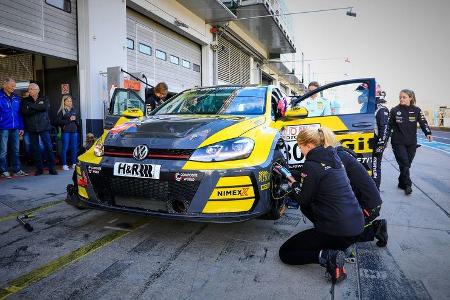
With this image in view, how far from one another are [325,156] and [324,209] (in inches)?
15.2

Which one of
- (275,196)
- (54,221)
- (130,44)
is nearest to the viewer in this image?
(275,196)

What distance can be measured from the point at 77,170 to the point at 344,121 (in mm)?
3043

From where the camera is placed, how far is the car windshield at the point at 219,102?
3922 millimetres

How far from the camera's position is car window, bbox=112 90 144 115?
291 inches

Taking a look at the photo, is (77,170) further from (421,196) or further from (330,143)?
(421,196)

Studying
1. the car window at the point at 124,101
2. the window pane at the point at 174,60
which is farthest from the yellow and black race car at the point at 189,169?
the window pane at the point at 174,60

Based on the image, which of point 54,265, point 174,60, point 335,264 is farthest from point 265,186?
point 174,60

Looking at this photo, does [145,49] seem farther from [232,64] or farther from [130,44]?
[232,64]

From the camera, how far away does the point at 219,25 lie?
15.2 metres

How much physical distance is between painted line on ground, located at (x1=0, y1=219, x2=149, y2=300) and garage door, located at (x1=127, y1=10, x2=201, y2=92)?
763 cm

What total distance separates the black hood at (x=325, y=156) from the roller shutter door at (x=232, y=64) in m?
14.6

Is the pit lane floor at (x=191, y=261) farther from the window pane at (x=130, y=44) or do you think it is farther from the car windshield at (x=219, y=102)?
the window pane at (x=130, y=44)

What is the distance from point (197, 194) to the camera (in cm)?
275

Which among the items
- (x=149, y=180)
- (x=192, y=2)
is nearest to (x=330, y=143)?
(x=149, y=180)
